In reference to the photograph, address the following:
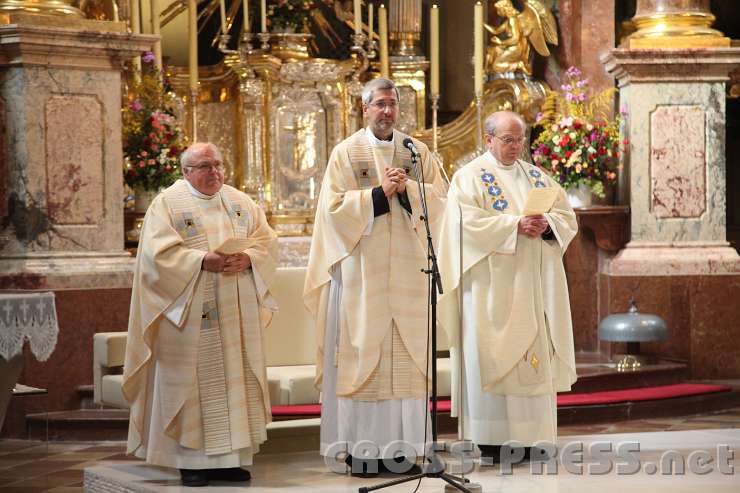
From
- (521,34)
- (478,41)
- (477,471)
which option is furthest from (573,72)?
(477,471)

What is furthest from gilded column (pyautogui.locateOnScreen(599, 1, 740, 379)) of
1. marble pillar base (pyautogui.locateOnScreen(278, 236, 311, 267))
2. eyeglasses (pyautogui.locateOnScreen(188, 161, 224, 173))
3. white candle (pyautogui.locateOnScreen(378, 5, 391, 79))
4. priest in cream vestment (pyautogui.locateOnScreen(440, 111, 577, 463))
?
eyeglasses (pyautogui.locateOnScreen(188, 161, 224, 173))

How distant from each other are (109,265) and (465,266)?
2.94 m

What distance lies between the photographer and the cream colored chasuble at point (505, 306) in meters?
6.88

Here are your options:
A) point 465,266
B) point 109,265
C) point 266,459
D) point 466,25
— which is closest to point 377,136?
point 465,266

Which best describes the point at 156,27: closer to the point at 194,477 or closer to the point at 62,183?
the point at 62,183

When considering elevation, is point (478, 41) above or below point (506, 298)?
above

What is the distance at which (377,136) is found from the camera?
667 cm

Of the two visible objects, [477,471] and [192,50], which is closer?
[477,471]

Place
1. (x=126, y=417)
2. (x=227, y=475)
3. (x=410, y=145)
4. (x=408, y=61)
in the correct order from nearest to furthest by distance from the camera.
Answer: (x=410, y=145), (x=227, y=475), (x=126, y=417), (x=408, y=61)

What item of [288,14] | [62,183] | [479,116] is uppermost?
[288,14]

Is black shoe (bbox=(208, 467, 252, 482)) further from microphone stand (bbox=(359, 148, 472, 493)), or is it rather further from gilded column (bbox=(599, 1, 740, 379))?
gilded column (bbox=(599, 1, 740, 379))

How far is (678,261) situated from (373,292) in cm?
419

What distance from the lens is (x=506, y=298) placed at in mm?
6980

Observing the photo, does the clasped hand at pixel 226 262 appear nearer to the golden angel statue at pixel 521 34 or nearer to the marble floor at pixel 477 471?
the marble floor at pixel 477 471
